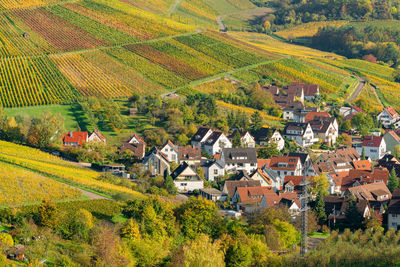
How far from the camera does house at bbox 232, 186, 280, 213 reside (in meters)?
63.2

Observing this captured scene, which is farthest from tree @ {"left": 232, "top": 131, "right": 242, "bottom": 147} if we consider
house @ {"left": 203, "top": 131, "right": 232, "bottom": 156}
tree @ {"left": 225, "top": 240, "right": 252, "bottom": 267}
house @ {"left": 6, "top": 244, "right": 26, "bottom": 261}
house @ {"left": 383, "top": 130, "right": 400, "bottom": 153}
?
house @ {"left": 6, "top": 244, "right": 26, "bottom": 261}

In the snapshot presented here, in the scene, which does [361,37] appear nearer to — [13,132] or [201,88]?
[201,88]

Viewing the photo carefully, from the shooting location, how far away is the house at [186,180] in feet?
224

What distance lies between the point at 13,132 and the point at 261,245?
36.1 m

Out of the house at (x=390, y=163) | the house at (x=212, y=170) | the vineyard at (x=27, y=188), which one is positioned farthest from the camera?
the house at (x=390, y=163)

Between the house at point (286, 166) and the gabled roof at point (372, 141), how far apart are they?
1780 centimetres

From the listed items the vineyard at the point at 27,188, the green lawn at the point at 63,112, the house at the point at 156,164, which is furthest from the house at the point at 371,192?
the green lawn at the point at 63,112

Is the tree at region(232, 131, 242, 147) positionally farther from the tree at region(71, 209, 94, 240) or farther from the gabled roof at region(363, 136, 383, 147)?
the tree at region(71, 209, 94, 240)

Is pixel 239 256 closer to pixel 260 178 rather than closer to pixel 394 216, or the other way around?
pixel 394 216

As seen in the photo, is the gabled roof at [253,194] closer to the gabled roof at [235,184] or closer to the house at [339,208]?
the gabled roof at [235,184]

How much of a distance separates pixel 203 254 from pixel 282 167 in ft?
107

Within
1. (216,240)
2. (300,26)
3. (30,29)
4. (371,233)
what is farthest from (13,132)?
(300,26)

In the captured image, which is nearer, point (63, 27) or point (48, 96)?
point (48, 96)

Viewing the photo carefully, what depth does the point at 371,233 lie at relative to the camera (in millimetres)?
57500
